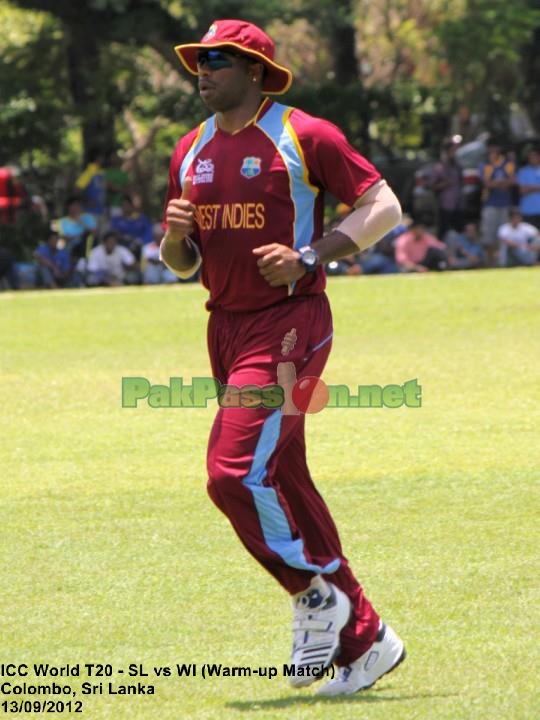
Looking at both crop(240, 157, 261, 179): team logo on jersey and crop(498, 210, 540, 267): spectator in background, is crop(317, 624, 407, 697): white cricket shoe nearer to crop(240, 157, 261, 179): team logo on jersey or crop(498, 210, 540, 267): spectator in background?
crop(240, 157, 261, 179): team logo on jersey

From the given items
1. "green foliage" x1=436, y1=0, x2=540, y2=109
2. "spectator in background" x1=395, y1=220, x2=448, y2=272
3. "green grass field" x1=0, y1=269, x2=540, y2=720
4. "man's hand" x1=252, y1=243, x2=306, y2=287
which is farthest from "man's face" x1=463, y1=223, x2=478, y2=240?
"man's hand" x1=252, y1=243, x2=306, y2=287

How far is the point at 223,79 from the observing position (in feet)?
18.1

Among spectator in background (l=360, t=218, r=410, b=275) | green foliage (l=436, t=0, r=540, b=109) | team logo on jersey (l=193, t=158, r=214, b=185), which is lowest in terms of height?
spectator in background (l=360, t=218, r=410, b=275)

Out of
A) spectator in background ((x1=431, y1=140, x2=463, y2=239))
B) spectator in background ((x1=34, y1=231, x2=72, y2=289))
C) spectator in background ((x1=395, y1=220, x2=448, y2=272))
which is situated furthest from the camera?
spectator in background ((x1=431, y1=140, x2=463, y2=239))

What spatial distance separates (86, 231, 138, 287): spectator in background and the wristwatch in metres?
19.2

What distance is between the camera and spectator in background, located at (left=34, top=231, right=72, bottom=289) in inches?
975

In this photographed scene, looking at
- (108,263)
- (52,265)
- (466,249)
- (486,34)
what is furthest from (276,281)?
(486,34)

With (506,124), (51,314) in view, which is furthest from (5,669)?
(506,124)

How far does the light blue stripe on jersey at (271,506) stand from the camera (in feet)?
17.4

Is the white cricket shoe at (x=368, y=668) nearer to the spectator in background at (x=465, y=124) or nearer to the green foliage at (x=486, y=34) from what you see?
the green foliage at (x=486, y=34)

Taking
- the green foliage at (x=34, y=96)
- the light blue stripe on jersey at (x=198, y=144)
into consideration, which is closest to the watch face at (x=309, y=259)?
the light blue stripe on jersey at (x=198, y=144)

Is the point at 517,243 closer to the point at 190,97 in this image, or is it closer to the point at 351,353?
the point at 190,97

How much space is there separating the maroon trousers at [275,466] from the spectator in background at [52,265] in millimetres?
19384

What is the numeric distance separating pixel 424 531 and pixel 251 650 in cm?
221
